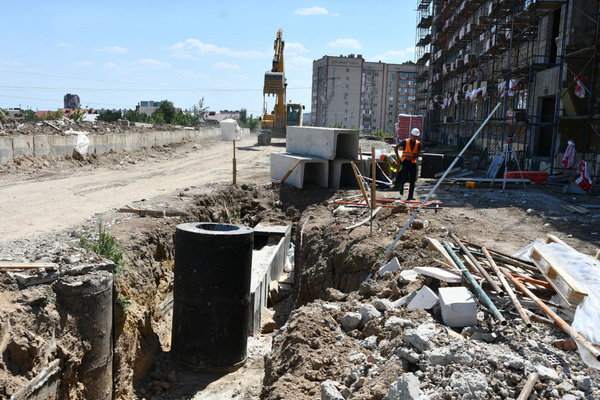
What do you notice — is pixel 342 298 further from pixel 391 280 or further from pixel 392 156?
pixel 392 156

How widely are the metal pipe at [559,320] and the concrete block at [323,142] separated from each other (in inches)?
345

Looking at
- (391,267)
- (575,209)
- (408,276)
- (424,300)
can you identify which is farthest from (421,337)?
(575,209)

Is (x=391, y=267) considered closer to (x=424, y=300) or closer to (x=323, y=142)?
(x=424, y=300)

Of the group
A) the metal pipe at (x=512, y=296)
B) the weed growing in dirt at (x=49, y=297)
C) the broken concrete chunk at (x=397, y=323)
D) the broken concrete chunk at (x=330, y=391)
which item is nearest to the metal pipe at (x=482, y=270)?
the metal pipe at (x=512, y=296)

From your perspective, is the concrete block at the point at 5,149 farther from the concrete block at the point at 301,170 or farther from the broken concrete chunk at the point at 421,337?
the broken concrete chunk at the point at 421,337

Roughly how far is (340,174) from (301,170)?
1170 millimetres

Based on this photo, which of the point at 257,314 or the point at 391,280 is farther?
the point at 257,314

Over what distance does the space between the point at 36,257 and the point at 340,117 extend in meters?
93.0

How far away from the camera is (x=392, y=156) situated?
1658 cm

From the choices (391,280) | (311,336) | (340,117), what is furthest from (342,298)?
(340,117)

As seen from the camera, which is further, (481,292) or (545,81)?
(545,81)

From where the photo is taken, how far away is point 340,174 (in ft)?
48.3

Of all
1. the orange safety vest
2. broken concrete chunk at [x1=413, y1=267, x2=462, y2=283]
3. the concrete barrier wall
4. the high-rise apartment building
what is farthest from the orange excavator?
the high-rise apartment building

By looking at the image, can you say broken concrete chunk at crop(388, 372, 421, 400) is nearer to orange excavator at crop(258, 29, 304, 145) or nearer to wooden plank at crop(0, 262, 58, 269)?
wooden plank at crop(0, 262, 58, 269)
